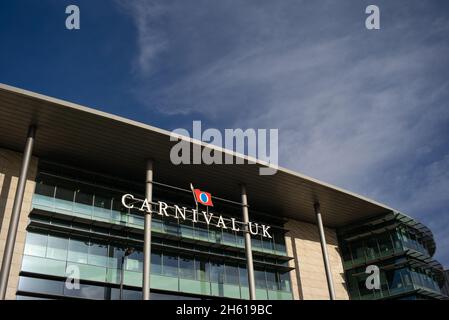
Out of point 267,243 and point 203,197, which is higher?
point 203,197

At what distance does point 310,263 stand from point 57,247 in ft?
70.8

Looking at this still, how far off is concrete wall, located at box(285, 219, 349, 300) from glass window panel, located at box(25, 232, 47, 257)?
19.3 m

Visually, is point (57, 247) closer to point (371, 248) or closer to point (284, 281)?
point (284, 281)

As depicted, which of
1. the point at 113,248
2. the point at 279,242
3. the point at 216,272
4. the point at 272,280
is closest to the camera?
the point at 113,248

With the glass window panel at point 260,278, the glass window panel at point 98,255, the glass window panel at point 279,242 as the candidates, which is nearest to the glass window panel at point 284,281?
the glass window panel at point 260,278

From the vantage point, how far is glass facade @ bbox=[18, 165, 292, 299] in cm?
2590

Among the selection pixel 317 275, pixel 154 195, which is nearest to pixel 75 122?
pixel 154 195

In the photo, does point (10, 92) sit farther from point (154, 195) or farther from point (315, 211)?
point (315, 211)

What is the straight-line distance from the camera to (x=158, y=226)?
30656 mm

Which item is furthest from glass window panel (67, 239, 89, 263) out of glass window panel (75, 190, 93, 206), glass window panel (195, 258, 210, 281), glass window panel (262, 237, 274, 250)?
glass window panel (262, 237, 274, 250)

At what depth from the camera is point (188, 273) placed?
30.6 m

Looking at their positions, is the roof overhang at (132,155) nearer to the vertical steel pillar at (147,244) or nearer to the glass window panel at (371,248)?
the vertical steel pillar at (147,244)

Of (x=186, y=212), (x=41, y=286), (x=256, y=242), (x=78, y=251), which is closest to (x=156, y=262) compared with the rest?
(x=186, y=212)

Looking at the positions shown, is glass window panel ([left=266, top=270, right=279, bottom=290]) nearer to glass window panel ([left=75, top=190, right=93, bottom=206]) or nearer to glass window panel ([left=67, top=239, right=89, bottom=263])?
glass window panel ([left=67, top=239, right=89, bottom=263])
